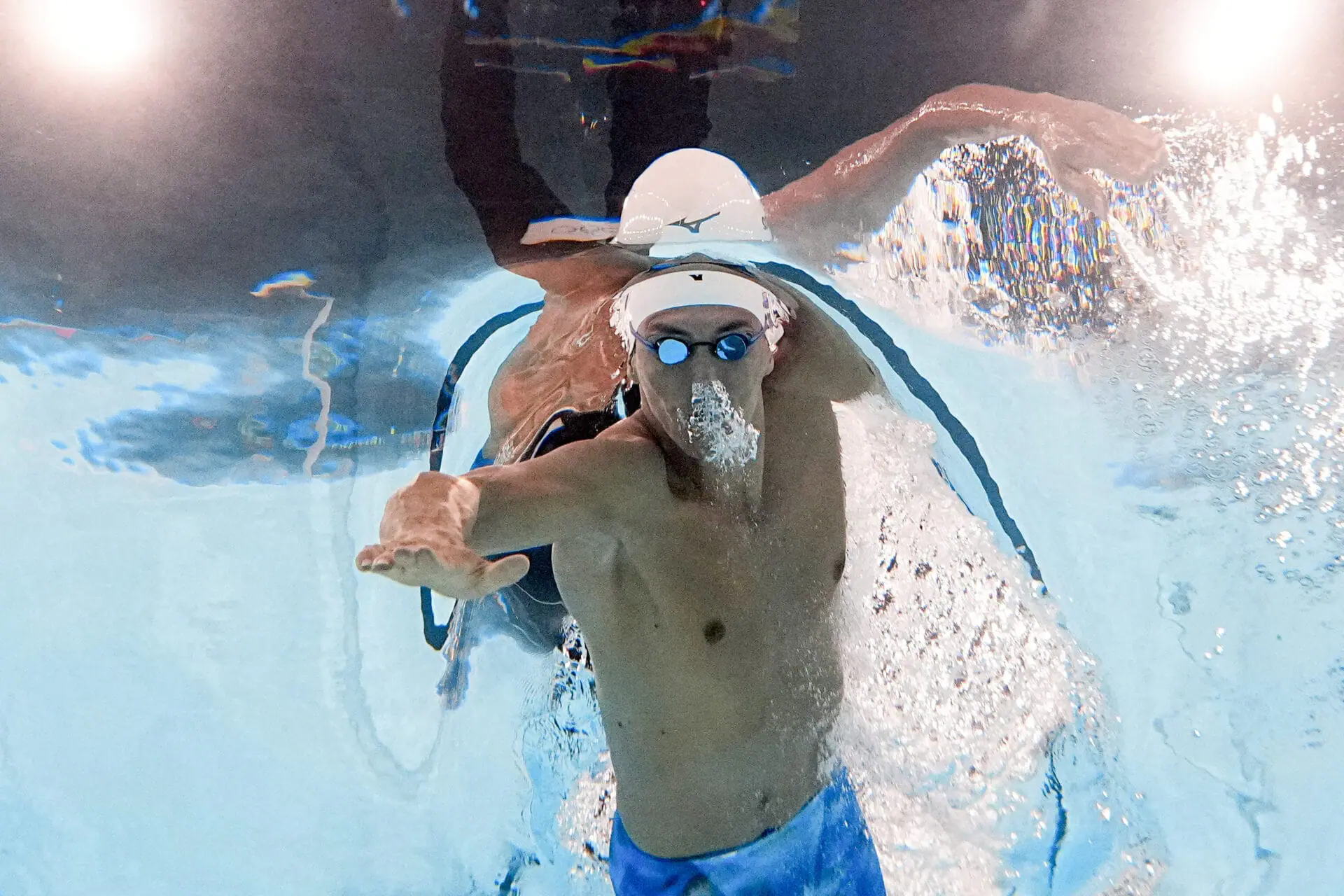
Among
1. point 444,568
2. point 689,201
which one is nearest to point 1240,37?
point 689,201

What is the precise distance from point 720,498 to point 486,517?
66 cm

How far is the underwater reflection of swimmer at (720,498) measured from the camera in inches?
65.2

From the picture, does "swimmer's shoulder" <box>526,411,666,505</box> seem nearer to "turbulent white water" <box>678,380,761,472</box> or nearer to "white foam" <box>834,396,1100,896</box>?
"turbulent white water" <box>678,380,761,472</box>

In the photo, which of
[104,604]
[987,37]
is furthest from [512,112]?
[104,604]

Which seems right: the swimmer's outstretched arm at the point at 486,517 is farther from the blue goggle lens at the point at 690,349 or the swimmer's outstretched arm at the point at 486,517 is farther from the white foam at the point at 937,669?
the white foam at the point at 937,669

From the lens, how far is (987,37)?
1970mm

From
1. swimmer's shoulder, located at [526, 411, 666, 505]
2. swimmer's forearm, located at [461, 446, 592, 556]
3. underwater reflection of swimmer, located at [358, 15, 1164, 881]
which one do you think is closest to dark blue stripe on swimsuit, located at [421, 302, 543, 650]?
underwater reflection of swimmer, located at [358, 15, 1164, 881]

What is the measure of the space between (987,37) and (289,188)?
5.41 feet

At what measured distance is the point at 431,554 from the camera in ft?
2.93

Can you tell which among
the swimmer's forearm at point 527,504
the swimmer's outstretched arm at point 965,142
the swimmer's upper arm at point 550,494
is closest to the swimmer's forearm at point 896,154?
the swimmer's outstretched arm at point 965,142

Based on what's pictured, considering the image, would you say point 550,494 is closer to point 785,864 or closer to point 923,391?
point 785,864

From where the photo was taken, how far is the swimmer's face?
165cm

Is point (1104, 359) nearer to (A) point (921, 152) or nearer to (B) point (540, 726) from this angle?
(A) point (921, 152)

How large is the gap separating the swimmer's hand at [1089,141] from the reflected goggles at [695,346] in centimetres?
93
